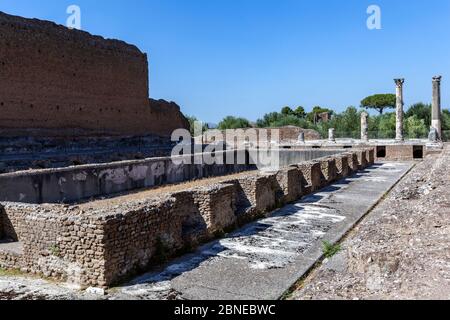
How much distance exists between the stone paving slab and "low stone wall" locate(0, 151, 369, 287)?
0.83 feet

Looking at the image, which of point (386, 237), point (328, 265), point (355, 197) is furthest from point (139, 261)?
point (355, 197)

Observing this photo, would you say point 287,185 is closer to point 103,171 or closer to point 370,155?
point 103,171

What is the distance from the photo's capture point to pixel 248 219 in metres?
8.65

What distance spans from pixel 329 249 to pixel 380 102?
7195 cm

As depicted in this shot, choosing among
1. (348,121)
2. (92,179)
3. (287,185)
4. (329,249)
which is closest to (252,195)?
(287,185)

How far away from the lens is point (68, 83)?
2461 centimetres

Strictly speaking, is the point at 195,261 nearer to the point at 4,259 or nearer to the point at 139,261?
the point at 139,261

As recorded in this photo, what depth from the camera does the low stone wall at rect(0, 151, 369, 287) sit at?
16.8ft

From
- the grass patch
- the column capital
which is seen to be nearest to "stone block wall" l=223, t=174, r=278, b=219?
the grass patch

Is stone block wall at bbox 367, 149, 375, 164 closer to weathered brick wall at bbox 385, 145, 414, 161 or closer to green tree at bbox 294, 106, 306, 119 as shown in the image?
weathered brick wall at bbox 385, 145, 414, 161

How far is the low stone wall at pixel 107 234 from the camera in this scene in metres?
5.12

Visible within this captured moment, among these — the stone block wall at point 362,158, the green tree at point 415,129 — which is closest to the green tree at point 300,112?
the green tree at point 415,129

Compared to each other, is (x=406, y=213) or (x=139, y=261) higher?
(x=406, y=213)
